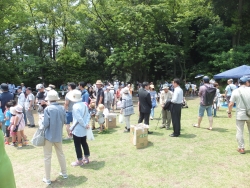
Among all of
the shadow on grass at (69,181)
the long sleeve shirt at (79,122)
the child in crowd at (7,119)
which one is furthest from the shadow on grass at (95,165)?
the child in crowd at (7,119)

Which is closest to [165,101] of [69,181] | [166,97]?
[166,97]

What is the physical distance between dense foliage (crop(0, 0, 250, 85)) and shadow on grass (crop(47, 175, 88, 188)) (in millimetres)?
17926

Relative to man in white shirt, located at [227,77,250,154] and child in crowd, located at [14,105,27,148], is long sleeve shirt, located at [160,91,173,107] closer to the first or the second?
man in white shirt, located at [227,77,250,154]

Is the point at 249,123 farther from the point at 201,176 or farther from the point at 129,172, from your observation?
the point at 129,172

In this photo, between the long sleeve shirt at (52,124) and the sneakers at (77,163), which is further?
the sneakers at (77,163)

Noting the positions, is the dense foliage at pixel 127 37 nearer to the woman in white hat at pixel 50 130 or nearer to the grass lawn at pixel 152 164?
the grass lawn at pixel 152 164

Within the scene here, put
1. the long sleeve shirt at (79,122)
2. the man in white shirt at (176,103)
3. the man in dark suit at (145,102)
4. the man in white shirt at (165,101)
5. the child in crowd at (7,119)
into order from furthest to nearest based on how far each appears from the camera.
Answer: the man in white shirt at (165,101), the man in dark suit at (145,102), the man in white shirt at (176,103), the child in crowd at (7,119), the long sleeve shirt at (79,122)

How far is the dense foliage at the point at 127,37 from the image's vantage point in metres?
22.5

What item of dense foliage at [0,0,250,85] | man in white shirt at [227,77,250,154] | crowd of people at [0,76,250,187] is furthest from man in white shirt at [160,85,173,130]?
dense foliage at [0,0,250,85]

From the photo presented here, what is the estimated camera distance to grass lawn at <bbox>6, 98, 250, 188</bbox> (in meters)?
4.43

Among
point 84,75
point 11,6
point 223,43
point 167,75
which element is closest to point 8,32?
point 11,6

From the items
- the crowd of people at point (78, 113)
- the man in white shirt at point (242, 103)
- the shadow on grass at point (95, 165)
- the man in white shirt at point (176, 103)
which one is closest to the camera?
the crowd of people at point (78, 113)

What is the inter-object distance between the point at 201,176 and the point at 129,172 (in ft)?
4.68

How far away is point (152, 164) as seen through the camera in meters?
5.22
